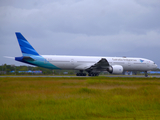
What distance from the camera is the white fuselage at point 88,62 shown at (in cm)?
3227

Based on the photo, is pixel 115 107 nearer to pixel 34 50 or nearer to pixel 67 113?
pixel 67 113

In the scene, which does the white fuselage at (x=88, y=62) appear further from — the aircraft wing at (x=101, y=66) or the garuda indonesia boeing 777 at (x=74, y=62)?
the aircraft wing at (x=101, y=66)

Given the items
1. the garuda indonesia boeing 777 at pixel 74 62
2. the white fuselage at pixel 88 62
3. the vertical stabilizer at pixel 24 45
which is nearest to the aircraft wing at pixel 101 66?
the garuda indonesia boeing 777 at pixel 74 62

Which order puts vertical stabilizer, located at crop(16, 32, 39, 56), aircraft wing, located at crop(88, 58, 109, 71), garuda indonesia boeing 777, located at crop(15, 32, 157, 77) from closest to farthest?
1. vertical stabilizer, located at crop(16, 32, 39, 56)
2. garuda indonesia boeing 777, located at crop(15, 32, 157, 77)
3. aircraft wing, located at crop(88, 58, 109, 71)

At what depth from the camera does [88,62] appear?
3475 cm

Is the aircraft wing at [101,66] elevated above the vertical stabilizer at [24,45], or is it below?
below

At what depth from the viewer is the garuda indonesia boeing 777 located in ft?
101

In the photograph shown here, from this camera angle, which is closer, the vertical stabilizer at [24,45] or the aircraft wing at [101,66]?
the vertical stabilizer at [24,45]

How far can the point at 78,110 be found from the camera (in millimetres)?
7188

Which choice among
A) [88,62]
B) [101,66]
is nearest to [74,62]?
[88,62]

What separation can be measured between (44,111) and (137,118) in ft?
10.6

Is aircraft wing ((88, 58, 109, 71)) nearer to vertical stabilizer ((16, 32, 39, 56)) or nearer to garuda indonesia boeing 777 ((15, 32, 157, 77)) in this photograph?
garuda indonesia boeing 777 ((15, 32, 157, 77))

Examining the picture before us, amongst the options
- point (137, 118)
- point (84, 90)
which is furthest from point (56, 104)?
point (84, 90)

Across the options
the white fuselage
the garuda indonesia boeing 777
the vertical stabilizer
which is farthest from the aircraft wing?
the vertical stabilizer
